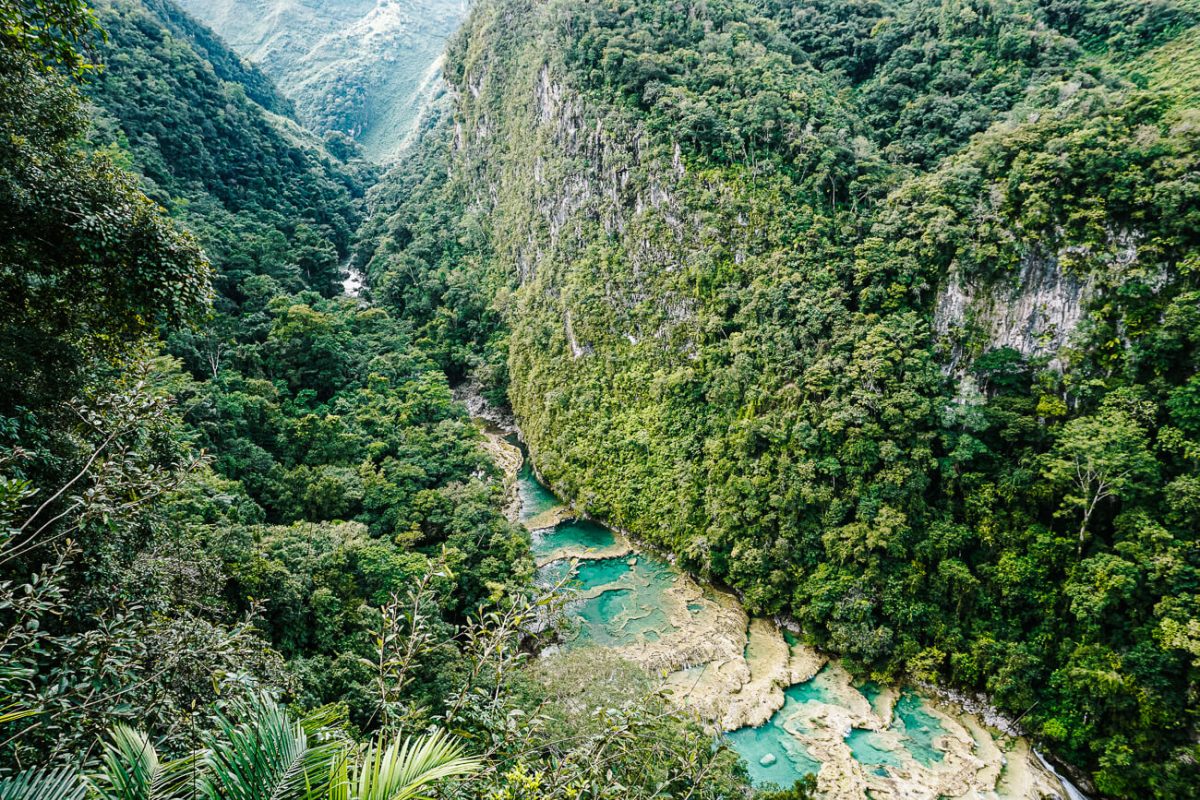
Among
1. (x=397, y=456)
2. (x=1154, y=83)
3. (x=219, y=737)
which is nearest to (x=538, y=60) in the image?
(x=397, y=456)

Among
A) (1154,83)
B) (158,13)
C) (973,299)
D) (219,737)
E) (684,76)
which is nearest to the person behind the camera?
(219,737)

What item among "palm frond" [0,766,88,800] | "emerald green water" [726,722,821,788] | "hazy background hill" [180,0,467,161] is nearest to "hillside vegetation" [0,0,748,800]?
"palm frond" [0,766,88,800]

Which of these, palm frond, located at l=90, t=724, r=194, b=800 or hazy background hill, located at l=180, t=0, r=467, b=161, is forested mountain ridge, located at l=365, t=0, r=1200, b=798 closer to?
palm frond, located at l=90, t=724, r=194, b=800

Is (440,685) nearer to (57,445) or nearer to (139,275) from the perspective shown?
(57,445)

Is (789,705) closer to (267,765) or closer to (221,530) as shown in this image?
(221,530)

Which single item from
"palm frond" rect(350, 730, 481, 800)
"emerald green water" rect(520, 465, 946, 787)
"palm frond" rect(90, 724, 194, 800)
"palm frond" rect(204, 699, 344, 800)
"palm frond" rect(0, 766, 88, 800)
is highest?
"palm frond" rect(350, 730, 481, 800)

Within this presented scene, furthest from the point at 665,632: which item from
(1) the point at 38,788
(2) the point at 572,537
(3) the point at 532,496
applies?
(1) the point at 38,788

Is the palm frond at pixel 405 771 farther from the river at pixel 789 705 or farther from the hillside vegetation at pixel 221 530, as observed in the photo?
the river at pixel 789 705
